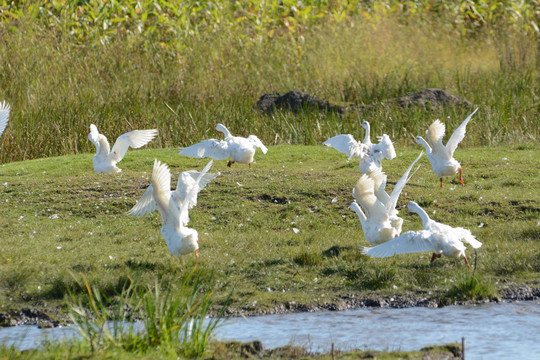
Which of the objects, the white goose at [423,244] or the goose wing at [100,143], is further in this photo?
the goose wing at [100,143]

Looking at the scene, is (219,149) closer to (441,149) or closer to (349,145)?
(349,145)

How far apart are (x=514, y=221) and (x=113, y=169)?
6.20m

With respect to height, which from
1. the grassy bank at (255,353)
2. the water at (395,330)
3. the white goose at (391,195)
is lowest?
the water at (395,330)

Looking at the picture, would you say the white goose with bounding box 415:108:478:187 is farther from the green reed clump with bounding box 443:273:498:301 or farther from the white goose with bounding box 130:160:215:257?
the white goose with bounding box 130:160:215:257

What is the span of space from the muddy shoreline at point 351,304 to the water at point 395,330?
11cm

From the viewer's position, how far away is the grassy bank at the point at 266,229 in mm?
7527

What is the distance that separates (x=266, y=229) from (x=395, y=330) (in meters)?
3.61

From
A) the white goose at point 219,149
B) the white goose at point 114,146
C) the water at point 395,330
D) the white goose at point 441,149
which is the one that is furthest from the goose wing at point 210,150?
the water at point 395,330

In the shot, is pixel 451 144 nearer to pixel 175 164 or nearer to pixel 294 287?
pixel 294 287

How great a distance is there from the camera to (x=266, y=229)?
988 cm

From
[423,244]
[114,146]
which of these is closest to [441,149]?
[423,244]

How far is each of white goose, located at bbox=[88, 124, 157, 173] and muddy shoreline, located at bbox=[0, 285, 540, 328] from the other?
5137 mm

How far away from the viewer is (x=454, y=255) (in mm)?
7492

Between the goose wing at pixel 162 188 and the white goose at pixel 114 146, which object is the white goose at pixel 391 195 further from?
the white goose at pixel 114 146
